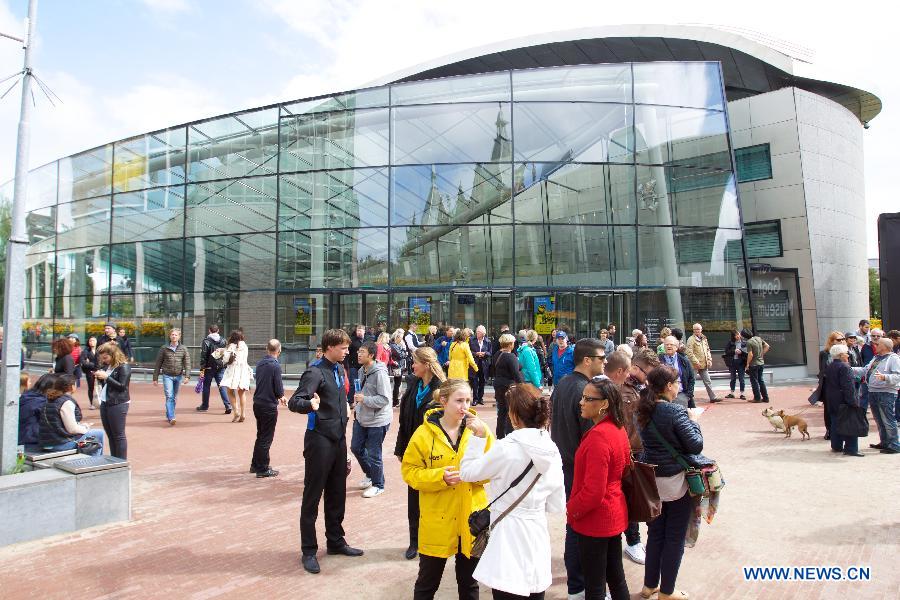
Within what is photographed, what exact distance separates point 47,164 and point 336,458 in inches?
1083

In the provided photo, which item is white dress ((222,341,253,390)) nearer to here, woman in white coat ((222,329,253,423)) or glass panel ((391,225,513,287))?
woman in white coat ((222,329,253,423))

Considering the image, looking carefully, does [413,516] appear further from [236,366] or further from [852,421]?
[236,366]

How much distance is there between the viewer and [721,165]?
61.4ft

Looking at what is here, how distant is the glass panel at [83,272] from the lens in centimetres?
2238

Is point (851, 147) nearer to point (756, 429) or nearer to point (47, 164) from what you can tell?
point (756, 429)

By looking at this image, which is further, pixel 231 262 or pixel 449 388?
pixel 231 262

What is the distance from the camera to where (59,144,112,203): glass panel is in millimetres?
22656

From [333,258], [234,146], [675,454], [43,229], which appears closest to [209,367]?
[333,258]

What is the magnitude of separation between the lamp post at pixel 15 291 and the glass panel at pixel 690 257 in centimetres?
1615

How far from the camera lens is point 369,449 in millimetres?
6523

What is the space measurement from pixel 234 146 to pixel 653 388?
19.6 meters

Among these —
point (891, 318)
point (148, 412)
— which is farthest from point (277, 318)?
point (891, 318)

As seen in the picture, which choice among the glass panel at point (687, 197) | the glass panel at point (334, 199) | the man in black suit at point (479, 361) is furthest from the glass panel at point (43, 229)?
the glass panel at point (687, 197)

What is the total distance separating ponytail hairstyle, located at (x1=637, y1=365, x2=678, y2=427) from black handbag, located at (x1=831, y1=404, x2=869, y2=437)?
622 cm
